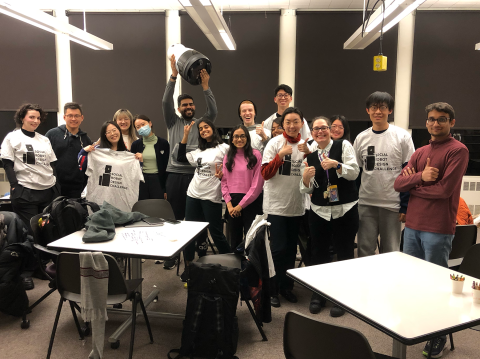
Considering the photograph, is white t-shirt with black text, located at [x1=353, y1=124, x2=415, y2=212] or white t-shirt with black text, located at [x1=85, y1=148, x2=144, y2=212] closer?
white t-shirt with black text, located at [x1=353, y1=124, x2=415, y2=212]

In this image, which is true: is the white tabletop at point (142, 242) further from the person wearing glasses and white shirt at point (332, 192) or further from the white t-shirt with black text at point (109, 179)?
the person wearing glasses and white shirt at point (332, 192)

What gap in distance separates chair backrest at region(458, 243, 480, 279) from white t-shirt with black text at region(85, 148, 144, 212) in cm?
258

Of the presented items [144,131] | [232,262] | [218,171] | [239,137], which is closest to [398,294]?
[232,262]

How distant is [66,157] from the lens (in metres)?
3.75

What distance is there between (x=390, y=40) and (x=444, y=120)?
391 cm

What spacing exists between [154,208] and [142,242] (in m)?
0.90

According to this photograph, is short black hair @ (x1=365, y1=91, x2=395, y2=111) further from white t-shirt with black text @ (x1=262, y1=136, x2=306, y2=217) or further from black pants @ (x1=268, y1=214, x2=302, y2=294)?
black pants @ (x1=268, y1=214, x2=302, y2=294)

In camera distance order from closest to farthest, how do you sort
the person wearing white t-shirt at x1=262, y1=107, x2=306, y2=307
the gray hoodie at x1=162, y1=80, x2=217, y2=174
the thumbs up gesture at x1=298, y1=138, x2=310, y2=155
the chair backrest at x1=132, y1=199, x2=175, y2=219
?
the thumbs up gesture at x1=298, y1=138, x2=310, y2=155 < the person wearing white t-shirt at x1=262, y1=107, x2=306, y2=307 < the chair backrest at x1=132, y1=199, x2=175, y2=219 < the gray hoodie at x1=162, y1=80, x2=217, y2=174

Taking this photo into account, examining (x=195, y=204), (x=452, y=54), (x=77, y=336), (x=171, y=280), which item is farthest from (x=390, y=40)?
(x=77, y=336)

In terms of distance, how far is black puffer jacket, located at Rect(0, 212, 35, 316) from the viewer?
258 centimetres

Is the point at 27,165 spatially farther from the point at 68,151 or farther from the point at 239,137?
the point at 239,137

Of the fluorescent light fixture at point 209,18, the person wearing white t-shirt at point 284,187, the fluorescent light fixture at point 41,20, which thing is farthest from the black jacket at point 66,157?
the person wearing white t-shirt at point 284,187

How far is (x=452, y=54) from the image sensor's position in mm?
5465

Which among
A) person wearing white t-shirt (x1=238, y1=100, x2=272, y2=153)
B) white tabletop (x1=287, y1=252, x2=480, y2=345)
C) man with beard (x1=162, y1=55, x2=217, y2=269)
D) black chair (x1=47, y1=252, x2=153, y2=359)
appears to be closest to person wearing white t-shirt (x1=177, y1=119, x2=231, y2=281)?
man with beard (x1=162, y1=55, x2=217, y2=269)
